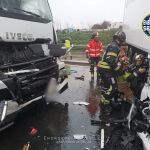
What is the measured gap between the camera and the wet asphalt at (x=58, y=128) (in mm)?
4301

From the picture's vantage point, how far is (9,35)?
4730mm

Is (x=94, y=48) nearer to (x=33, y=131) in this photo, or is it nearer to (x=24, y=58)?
(x=24, y=58)

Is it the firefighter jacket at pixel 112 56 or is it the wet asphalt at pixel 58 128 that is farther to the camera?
the firefighter jacket at pixel 112 56

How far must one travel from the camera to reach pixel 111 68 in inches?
213

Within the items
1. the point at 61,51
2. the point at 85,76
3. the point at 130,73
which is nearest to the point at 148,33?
the point at 130,73

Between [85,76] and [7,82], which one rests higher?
[7,82]

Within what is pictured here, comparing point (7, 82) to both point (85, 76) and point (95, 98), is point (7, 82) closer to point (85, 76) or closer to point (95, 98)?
point (95, 98)

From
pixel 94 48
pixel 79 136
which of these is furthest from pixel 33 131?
pixel 94 48

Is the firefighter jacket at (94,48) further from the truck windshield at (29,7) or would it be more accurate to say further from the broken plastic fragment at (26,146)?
the broken plastic fragment at (26,146)

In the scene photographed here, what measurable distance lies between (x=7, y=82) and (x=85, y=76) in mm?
6220

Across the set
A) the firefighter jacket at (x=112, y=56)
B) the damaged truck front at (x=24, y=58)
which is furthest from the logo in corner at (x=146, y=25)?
the damaged truck front at (x=24, y=58)

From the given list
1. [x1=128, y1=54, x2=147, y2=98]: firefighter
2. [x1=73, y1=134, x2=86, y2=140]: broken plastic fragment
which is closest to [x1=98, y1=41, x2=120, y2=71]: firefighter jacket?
[x1=128, y1=54, x2=147, y2=98]: firefighter

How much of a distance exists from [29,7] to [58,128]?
2536mm

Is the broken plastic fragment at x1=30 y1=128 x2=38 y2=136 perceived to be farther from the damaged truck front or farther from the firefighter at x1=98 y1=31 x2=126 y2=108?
the firefighter at x1=98 y1=31 x2=126 y2=108
